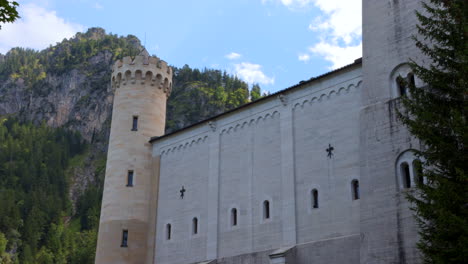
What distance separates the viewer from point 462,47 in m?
11.9

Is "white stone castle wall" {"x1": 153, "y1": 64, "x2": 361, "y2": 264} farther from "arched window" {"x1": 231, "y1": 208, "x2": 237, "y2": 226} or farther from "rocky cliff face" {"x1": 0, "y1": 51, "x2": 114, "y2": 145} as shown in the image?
"rocky cliff face" {"x1": 0, "y1": 51, "x2": 114, "y2": 145}

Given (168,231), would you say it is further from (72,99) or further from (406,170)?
(72,99)

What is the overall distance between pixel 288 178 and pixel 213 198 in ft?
14.1

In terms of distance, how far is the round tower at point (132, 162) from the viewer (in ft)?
89.9

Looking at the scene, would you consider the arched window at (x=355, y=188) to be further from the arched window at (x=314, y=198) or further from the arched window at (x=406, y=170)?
the arched window at (x=406, y=170)

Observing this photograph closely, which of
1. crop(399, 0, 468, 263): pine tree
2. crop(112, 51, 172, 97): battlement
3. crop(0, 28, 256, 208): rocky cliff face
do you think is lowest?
crop(399, 0, 468, 263): pine tree

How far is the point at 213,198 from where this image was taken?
981 inches

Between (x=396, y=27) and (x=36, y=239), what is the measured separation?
9613 centimetres

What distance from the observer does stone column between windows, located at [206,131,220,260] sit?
24.2 meters

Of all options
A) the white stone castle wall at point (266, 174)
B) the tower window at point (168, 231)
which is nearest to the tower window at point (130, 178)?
the white stone castle wall at point (266, 174)

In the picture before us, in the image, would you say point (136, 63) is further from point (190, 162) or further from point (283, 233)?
point (283, 233)

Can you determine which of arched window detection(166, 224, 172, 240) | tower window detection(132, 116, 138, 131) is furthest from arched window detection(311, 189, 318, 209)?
tower window detection(132, 116, 138, 131)

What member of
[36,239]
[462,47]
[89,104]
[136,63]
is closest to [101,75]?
[89,104]

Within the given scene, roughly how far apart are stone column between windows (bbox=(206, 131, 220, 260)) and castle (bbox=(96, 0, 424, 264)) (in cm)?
5
